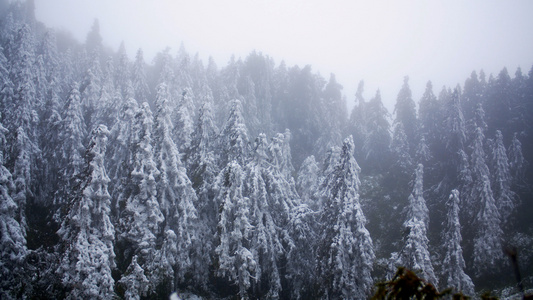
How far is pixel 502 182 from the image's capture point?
2916cm

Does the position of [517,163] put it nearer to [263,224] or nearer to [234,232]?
[263,224]

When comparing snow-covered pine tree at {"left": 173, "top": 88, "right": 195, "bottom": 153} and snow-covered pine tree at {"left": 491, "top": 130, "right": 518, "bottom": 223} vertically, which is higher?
snow-covered pine tree at {"left": 173, "top": 88, "right": 195, "bottom": 153}

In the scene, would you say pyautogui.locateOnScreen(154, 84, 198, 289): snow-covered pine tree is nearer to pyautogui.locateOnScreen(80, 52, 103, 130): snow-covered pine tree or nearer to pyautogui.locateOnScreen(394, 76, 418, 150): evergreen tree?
pyautogui.locateOnScreen(80, 52, 103, 130): snow-covered pine tree

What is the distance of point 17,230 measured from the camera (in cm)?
1420

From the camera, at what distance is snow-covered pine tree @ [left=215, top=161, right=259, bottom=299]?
17.4m

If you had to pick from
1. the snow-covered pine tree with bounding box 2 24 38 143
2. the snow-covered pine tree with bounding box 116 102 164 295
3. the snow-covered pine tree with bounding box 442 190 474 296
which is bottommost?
the snow-covered pine tree with bounding box 442 190 474 296

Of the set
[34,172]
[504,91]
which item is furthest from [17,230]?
[504,91]

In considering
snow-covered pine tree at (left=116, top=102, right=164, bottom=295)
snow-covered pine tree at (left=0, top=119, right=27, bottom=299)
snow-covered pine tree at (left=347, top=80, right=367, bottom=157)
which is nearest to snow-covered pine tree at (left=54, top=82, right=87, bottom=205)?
snow-covered pine tree at (left=116, top=102, right=164, bottom=295)

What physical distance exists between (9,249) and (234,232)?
1112 centimetres

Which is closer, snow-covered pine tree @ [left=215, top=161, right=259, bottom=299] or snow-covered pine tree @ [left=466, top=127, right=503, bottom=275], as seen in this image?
snow-covered pine tree @ [left=215, top=161, right=259, bottom=299]

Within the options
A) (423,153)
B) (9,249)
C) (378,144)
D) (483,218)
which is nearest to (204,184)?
(9,249)

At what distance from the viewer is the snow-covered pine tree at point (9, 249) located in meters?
13.6

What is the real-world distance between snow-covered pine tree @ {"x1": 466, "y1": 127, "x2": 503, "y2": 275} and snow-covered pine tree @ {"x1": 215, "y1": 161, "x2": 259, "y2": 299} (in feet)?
69.0

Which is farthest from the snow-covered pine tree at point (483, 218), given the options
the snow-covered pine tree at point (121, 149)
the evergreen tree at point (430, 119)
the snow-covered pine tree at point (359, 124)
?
the snow-covered pine tree at point (121, 149)
